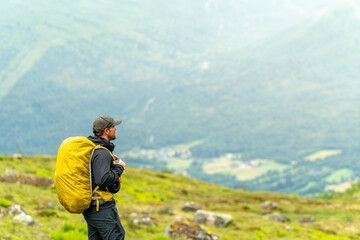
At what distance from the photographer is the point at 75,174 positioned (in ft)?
27.2

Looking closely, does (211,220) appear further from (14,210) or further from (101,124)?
(101,124)

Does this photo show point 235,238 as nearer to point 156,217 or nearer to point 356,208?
point 156,217

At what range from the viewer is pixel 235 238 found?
27016 millimetres

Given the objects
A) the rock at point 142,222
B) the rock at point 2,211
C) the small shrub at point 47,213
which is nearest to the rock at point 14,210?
the rock at point 2,211

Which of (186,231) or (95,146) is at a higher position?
(95,146)

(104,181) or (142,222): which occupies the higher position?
(104,181)

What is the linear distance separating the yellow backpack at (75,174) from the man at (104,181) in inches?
6.1

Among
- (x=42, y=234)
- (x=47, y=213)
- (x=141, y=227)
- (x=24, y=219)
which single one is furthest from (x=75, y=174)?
(x=141, y=227)

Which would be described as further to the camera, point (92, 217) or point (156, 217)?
point (156, 217)

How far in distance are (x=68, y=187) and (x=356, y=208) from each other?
168ft

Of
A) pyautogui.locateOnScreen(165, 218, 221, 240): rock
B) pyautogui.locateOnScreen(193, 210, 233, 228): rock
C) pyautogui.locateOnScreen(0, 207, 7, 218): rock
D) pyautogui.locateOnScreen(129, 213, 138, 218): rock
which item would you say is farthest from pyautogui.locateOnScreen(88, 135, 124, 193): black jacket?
pyautogui.locateOnScreen(193, 210, 233, 228): rock

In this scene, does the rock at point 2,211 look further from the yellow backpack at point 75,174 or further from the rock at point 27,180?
the yellow backpack at point 75,174

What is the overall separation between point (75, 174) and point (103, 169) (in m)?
0.65

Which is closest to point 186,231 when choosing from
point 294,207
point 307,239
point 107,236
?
point 307,239
